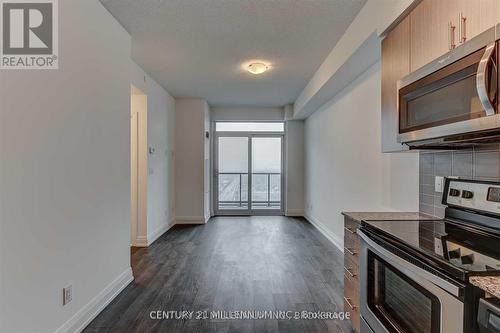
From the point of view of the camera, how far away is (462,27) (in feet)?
4.59

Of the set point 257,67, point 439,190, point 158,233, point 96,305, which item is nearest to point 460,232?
point 439,190

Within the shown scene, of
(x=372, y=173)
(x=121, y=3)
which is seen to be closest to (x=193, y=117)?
(x=121, y=3)

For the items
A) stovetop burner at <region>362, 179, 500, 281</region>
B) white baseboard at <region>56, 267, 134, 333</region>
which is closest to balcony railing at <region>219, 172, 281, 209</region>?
white baseboard at <region>56, 267, 134, 333</region>

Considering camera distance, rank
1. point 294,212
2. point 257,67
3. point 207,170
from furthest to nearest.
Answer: point 294,212
point 207,170
point 257,67

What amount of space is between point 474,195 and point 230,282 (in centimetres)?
234

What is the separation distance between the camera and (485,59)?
3.86 ft

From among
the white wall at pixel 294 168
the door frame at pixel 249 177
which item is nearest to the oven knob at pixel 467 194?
the white wall at pixel 294 168

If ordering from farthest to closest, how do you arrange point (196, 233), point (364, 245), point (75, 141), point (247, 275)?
point (196, 233)
point (247, 275)
point (75, 141)
point (364, 245)

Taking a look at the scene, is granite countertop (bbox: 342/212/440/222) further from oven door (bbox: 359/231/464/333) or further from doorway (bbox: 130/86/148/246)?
doorway (bbox: 130/86/148/246)

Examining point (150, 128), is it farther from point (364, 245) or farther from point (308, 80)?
point (364, 245)

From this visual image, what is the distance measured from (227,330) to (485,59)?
229 cm

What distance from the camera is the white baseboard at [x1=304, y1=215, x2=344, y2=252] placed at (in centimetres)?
426

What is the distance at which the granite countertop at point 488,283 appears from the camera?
36.0 inches

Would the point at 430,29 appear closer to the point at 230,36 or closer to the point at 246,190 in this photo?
the point at 230,36
